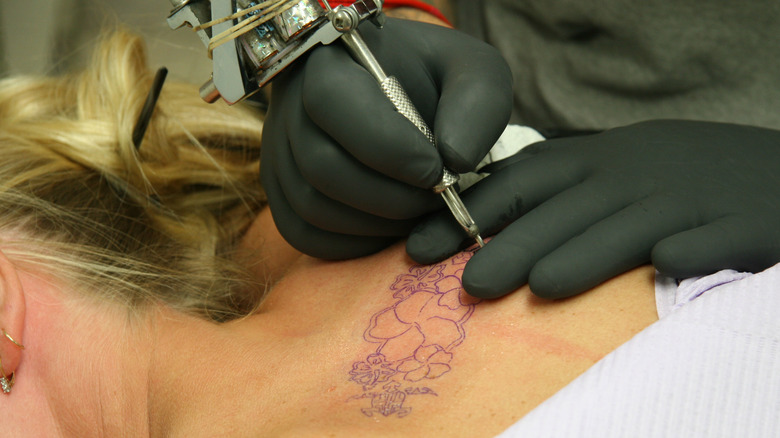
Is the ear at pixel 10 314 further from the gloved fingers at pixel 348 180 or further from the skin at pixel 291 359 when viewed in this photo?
the gloved fingers at pixel 348 180

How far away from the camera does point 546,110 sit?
155 centimetres

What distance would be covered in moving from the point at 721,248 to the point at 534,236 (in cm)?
22

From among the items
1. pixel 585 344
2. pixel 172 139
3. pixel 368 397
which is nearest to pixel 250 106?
pixel 172 139

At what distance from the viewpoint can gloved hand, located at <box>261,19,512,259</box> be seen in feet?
2.51

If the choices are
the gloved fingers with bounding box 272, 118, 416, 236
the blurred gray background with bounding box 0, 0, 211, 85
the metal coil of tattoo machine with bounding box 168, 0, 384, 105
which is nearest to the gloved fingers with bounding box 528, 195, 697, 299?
the gloved fingers with bounding box 272, 118, 416, 236

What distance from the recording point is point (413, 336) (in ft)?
2.65

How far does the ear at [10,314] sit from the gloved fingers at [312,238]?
0.38 metres

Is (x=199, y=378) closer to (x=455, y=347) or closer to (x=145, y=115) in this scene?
(x=455, y=347)

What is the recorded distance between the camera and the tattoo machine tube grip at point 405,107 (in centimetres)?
79

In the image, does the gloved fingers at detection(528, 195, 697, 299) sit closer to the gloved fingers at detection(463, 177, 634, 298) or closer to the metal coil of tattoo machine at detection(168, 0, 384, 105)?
the gloved fingers at detection(463, 177, 634, 298)

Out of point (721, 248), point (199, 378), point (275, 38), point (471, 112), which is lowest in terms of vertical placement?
point (721, 248)

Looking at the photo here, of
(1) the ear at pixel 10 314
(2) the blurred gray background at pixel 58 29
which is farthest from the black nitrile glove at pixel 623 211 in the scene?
(2) the blurred gray background at pixel 58 29

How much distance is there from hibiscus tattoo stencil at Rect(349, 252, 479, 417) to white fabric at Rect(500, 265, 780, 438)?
0.17 meters

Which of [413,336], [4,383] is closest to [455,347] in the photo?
[413,336]
